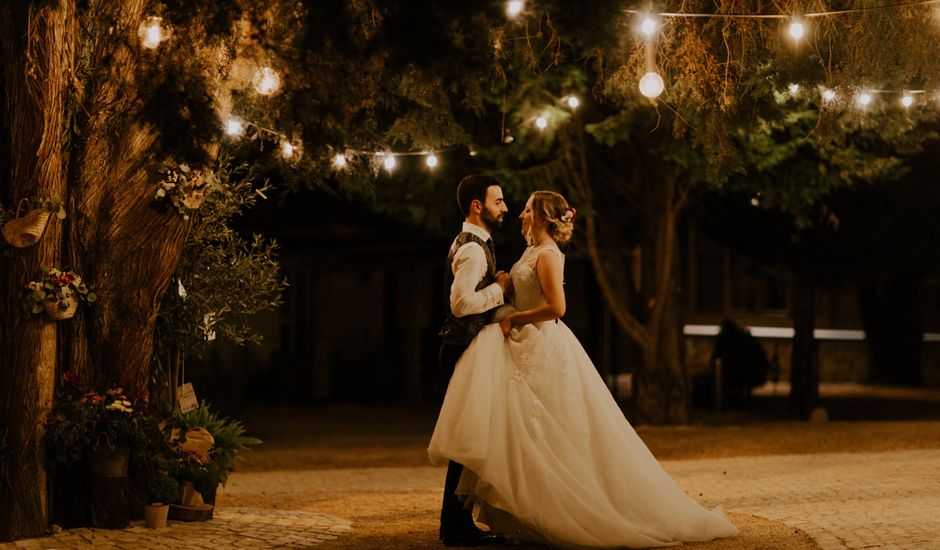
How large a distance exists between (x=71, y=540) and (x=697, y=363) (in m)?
23.1

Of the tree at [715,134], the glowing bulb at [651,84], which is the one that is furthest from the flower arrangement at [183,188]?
the glowing bulb at [651,84]

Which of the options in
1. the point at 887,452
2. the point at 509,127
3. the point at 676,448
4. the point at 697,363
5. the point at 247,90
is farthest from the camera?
the point at 697,363

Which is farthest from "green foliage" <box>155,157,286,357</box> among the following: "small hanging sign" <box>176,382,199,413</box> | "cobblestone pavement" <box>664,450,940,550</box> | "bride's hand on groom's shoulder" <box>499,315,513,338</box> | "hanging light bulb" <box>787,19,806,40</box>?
"hanging light bulb" <box>787,19,806,40</box>

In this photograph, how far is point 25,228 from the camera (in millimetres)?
7867

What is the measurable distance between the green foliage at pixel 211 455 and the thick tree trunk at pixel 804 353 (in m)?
13.5

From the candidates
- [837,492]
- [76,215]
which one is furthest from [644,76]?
[76,215]

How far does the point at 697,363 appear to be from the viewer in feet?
96.7

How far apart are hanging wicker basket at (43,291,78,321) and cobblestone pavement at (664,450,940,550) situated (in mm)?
5049

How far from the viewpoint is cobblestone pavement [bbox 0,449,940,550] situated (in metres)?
7.90

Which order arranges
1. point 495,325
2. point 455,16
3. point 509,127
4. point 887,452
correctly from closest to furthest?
point 455,16 → point 495,325 → point 887,452 → point 509,127

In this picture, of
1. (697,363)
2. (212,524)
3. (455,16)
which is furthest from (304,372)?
(455,16)

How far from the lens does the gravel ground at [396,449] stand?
8297 mm

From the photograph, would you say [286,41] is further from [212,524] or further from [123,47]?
[212,524]

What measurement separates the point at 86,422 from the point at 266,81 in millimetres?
2577
